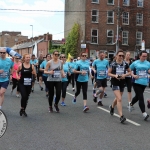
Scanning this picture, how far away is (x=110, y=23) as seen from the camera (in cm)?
4859

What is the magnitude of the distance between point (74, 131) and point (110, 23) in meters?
42.1

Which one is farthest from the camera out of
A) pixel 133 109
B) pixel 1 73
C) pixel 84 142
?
pixel 133 109

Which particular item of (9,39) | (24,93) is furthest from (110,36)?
(9,39)

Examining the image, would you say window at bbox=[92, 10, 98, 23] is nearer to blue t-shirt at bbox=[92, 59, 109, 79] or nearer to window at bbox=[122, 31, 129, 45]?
window at bbox=[122, 31, 129, 45]

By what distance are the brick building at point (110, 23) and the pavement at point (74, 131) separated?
36426 millimetres

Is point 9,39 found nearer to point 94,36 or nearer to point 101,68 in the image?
point 94,36

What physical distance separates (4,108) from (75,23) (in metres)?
39.5

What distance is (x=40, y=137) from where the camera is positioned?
7.02 m

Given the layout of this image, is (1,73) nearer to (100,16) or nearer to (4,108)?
(4,108)

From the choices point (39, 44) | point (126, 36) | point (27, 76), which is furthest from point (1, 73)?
point (39, 44)

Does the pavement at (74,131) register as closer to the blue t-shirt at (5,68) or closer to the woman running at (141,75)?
the woman running at (141,75)

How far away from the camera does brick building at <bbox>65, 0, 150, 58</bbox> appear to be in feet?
156

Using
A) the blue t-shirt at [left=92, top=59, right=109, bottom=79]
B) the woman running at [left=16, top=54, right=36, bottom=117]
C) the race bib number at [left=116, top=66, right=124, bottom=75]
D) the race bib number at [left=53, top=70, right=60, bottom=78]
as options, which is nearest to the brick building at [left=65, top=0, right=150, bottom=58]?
the blue t-shirt at [left=92, top=59, right=109, bottom=79]

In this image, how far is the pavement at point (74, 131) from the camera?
641 centimetres
